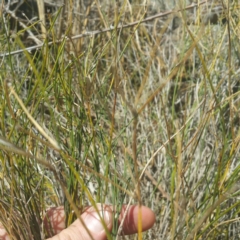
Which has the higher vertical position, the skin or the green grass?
the green grass

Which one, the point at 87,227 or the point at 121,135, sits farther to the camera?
the point at 121,135

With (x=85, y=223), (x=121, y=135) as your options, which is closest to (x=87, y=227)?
(x=85, y=223)

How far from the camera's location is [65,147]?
620mm

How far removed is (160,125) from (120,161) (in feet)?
0.45

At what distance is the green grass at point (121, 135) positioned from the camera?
479 mm

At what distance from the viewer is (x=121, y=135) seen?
918 millimetres

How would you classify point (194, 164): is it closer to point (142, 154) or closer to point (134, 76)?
point (142, 154)

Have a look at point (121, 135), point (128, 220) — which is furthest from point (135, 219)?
point (121, 135)

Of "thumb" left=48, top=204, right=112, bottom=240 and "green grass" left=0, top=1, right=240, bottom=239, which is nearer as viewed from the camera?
"green grass" left=0, top=1, right=240, bottom=239

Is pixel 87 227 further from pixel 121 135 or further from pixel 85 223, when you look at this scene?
pixel 121 135

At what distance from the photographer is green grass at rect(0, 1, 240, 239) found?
1.57ft

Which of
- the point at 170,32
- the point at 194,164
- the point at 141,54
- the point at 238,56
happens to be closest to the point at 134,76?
the point at 141,54

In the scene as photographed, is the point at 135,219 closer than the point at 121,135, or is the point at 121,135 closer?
the point at 135,219

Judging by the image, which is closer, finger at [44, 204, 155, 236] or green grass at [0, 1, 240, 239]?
green grass at [0, 1, 240, 239]
